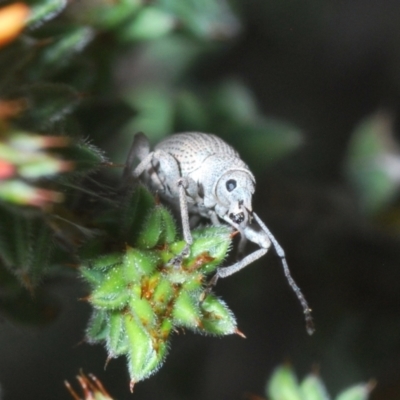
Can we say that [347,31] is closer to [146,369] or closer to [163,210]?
[163,210]

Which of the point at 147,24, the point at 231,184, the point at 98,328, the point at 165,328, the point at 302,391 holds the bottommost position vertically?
the point at 302,391

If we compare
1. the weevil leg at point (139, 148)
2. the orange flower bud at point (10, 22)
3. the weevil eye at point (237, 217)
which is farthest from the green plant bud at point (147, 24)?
the orange flower bud at point (10, 22)

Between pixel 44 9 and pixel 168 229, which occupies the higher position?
pixel 44 9

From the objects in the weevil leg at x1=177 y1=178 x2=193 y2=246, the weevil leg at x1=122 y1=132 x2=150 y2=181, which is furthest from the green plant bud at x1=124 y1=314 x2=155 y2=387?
the weevil leg at x1=122 y1=132 x2=150 y2=181

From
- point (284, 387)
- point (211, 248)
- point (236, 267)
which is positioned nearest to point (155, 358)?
point (211, 248)

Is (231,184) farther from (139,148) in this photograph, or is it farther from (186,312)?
(186,312)

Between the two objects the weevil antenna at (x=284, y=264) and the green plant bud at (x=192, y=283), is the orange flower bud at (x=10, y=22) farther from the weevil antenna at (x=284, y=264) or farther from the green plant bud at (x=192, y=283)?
the weevil antenna at (x=284, y=264)

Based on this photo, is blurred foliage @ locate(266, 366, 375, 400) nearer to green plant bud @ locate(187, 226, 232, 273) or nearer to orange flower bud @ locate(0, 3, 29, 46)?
green plant bud @ locate(187, 226, 232, 273)
